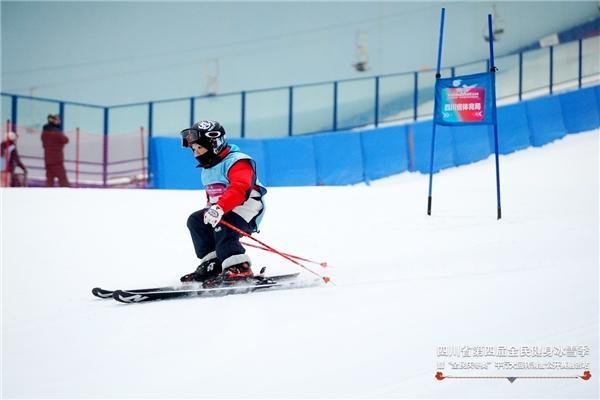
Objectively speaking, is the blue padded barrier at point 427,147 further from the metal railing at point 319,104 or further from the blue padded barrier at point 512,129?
the metal railing at point 319,104

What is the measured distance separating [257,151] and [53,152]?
4820 mm

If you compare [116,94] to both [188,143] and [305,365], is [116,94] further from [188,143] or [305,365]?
[305,365]

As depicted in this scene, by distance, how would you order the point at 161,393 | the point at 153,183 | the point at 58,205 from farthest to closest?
the point at 153,183
the point at 58,205
the point at 161,393

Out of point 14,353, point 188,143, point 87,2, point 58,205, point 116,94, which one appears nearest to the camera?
point 14,353

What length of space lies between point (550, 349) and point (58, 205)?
852 cm

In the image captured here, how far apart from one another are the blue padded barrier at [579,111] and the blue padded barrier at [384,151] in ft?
16.3

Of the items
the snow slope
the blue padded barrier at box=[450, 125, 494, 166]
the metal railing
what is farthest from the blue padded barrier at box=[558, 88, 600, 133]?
the snow slope

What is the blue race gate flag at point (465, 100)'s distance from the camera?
9492mm

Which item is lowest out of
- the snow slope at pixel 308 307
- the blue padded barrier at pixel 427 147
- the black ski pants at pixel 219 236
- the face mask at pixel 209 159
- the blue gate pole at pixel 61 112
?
the snow slope at pixel 308 307

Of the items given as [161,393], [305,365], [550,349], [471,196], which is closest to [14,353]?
[161,393]

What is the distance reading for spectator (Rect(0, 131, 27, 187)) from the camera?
14.7m

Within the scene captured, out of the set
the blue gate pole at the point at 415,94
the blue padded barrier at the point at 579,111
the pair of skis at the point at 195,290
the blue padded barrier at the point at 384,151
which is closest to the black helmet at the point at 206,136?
the pair of skis at the point at 195,290

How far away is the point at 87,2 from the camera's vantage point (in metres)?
26.2

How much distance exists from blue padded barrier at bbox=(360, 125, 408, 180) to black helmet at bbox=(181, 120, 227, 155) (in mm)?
12049
